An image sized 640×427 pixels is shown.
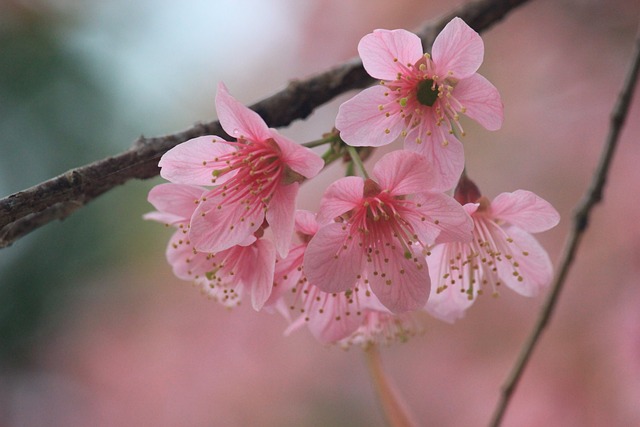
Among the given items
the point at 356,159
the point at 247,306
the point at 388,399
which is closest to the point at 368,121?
the point at 356,159

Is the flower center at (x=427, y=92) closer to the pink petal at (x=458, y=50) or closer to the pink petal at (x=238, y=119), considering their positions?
the pink petal at (x=458, y=50)

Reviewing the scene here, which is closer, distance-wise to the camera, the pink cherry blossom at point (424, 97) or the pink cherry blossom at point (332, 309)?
the pink cherry blossom at point (424, 97)

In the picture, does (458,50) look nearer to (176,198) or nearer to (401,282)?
(401,282)

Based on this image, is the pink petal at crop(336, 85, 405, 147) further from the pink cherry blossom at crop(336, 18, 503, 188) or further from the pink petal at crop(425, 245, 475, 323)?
the pink petal at crop(425, 245, 475, 323)

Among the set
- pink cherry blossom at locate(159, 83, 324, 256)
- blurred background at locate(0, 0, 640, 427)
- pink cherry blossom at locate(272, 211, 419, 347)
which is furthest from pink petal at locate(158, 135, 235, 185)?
blurred background at locate(0, 0, 640, 427)

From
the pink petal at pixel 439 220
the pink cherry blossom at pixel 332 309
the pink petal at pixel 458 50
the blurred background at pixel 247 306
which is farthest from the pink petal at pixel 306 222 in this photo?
the blurred background at pixel 247 306

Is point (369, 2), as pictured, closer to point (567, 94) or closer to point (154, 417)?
point (567, 94)

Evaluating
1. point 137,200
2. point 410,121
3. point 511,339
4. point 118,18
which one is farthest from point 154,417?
point 410,121
